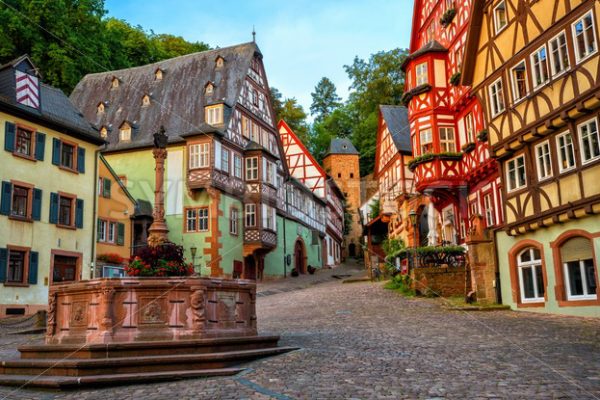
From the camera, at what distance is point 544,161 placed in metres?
18.2

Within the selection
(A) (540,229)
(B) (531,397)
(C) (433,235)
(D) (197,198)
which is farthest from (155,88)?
(B) (531,397)

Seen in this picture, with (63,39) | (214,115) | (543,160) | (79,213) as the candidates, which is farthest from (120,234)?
(543,160)

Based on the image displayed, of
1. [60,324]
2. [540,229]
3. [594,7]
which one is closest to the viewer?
[60,324]

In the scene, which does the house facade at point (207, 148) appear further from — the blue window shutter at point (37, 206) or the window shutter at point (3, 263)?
the window shutter at point (3, 263)

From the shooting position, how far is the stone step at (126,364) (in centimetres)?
1011

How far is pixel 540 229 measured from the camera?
1828 centimetres

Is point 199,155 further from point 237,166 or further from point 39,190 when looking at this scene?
point 39,190

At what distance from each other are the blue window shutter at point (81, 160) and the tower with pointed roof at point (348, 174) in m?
45.7

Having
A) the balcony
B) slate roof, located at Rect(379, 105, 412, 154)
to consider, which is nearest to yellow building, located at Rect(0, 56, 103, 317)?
the balcony

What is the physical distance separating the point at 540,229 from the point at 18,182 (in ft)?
65.3

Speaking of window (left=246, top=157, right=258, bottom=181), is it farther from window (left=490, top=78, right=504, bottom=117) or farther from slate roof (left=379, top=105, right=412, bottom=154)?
window (left=490, top=78, right=504, bottom=117)

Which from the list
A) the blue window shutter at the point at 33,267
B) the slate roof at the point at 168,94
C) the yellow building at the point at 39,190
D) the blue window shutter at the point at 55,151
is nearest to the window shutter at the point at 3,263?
the yellow building at the point at 39,190

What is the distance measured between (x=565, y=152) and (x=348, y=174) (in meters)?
56.4

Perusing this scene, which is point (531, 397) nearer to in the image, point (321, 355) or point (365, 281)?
point (321, 355)
